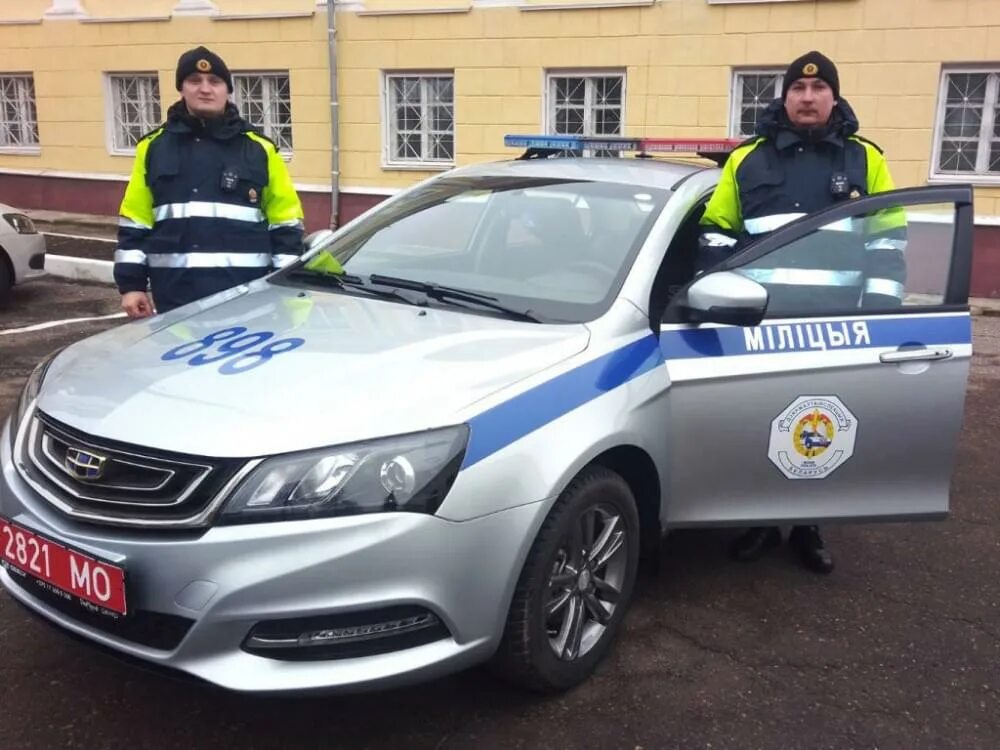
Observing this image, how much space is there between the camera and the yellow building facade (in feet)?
31.8

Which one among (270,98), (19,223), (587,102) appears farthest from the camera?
(270,98)

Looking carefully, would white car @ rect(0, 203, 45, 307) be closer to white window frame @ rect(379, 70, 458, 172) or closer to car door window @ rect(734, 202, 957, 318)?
A: white window frame @ rect(379, 70, 458, 172)

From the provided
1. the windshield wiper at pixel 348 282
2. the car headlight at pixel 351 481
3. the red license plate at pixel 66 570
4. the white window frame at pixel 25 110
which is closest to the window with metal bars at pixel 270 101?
the white window frame at pixel 25 110

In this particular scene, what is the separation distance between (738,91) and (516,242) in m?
7.83

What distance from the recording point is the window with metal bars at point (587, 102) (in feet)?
36.2

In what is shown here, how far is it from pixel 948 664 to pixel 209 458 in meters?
2.34

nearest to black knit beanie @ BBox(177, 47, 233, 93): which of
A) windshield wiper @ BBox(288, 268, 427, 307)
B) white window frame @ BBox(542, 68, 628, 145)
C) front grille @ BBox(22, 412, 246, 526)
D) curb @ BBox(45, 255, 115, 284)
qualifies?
windshield wiper @ BBox(288, 268, 427, 307)

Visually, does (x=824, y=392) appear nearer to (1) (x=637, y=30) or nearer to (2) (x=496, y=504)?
(2) (x=496, y=504)

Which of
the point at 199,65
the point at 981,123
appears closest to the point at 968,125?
the point at 981,123

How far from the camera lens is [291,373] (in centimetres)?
255

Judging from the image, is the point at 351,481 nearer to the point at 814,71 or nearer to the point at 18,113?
the point at 814,71

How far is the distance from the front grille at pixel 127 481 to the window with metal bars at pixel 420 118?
986 centimetres

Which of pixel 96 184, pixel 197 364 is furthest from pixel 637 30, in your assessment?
pixel 197 364

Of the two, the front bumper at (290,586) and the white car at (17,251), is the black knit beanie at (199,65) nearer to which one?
the front bumper at (290,586)
